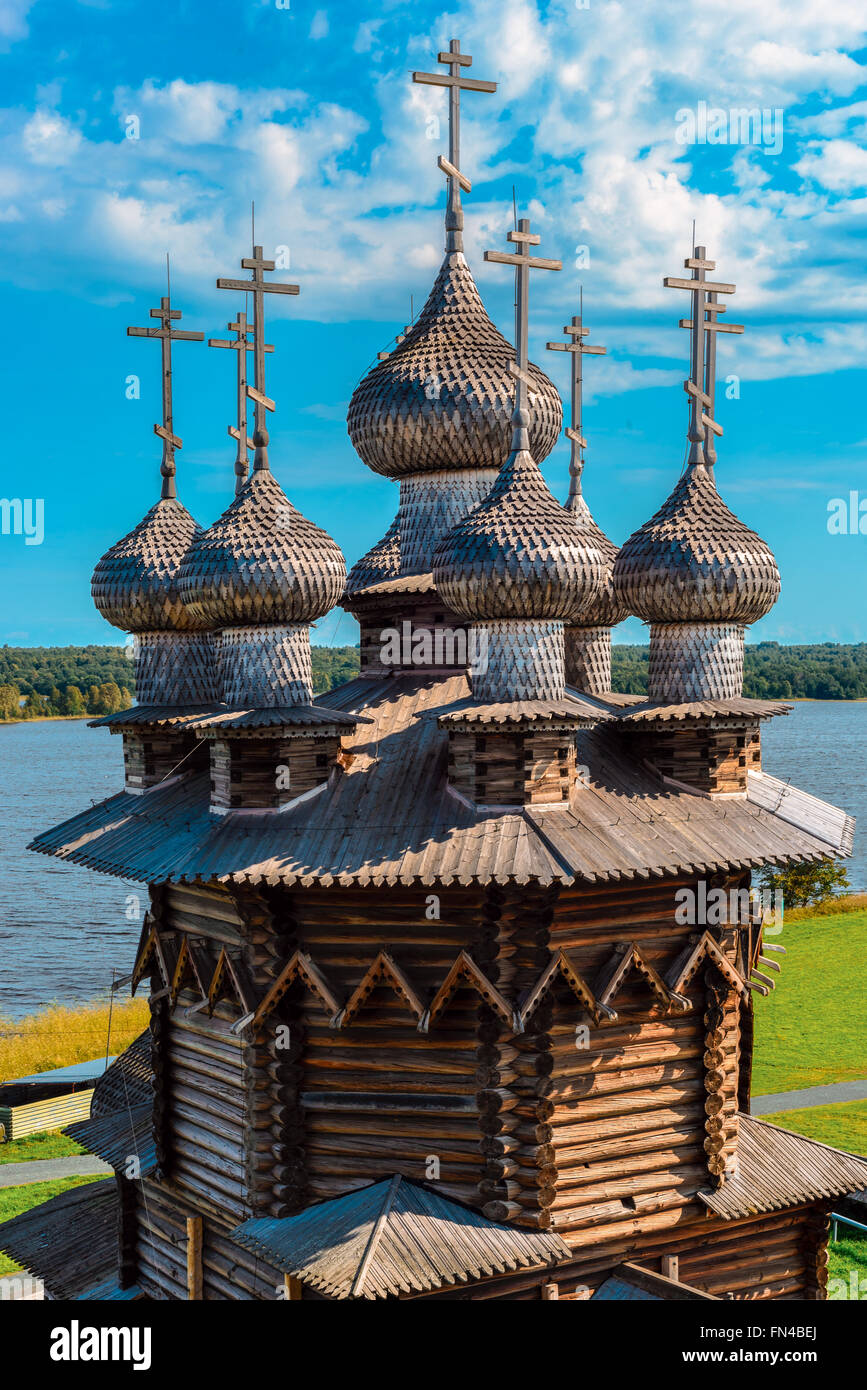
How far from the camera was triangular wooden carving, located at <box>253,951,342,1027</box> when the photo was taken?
34.6 feet

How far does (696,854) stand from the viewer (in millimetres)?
10508

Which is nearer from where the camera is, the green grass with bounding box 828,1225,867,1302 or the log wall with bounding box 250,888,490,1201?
the log wall with bounding box 250,888,490,1201

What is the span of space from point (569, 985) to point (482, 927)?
83 cm

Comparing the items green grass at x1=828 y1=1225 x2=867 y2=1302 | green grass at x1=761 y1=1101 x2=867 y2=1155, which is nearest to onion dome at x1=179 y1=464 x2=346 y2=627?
green grass at x1=828 y1=1225 x2=867 y2=1302

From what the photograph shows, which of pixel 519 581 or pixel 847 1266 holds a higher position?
pixel 519 581

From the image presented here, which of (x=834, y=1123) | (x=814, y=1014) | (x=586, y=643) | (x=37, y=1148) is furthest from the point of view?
(x=814, y=1014)

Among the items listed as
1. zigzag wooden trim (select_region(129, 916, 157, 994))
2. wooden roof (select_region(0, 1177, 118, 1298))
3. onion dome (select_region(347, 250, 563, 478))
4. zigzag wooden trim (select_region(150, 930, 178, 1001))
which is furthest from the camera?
wooden roof (select_region(0, 1177, 118, 1298))

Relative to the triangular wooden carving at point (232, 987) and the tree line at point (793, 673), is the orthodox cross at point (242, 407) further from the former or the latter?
the tree line at point (793, 673)

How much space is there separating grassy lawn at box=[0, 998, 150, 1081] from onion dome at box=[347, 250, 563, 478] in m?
19.0

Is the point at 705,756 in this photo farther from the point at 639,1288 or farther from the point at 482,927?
the point at 639,1288

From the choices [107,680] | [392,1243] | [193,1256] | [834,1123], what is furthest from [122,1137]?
[107,680]

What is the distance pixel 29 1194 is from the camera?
821 inches

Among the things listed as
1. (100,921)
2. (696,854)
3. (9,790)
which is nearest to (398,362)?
(696,854)

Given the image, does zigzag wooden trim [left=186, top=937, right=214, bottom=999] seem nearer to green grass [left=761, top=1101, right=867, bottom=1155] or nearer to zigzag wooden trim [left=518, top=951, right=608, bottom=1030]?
zigzag wooden trim [left=518, top=951, right=608, bottom=1030]
